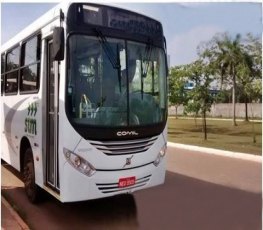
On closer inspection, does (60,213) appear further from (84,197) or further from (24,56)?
(24,56)

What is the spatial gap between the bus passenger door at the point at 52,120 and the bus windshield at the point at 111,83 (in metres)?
0.31

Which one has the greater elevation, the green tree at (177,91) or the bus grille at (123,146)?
the green tree at (177,91)

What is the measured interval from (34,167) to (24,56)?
68.9 inches

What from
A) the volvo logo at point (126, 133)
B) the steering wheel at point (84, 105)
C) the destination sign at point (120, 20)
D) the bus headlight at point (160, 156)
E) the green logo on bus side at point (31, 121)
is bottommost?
the bus headlight at point (160, 156)

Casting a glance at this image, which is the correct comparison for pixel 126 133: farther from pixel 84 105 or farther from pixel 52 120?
pixel 52 120

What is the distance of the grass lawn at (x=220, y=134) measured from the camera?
1335 cm

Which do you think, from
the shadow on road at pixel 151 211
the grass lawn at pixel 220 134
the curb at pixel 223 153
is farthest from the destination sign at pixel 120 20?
the grass lawn at pixel 220 134

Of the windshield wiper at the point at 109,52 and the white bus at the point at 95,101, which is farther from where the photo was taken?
the windshield wiper at the point at 109,52

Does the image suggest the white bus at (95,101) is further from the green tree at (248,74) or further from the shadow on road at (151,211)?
the green tree at (248,74)

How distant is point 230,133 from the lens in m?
16.9

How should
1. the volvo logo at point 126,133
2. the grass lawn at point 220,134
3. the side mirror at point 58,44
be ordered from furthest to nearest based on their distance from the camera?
the grass lawn at point 220,134, the volvo logo at point 126,133, the side mirror at point 58,44

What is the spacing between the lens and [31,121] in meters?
5.70

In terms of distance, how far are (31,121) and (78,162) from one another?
1.42 meters

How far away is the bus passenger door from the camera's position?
4.82 metres
